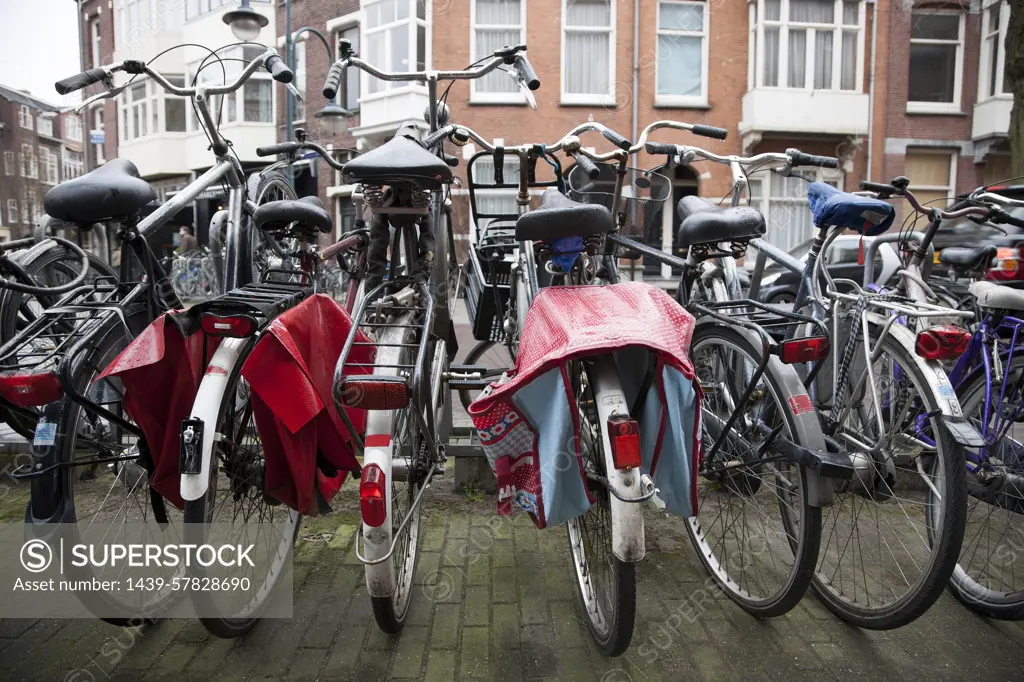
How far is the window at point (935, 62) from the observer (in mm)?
15758

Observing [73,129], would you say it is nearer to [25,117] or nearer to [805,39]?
[25,117]

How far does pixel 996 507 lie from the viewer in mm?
2352

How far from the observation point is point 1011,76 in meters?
6.58

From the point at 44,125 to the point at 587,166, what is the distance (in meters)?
4.10

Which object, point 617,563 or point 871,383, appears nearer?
point 617,563

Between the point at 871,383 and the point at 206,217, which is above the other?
the point at 206,217

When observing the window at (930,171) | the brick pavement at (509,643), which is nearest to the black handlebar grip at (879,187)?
the brick pavement at (509,643)

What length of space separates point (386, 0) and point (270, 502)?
15.6 metres

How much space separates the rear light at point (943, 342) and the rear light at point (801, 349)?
0.29m

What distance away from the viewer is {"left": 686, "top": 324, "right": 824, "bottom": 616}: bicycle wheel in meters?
2.12

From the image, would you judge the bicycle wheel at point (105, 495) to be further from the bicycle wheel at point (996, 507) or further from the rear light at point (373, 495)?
the bicycle wheel at point (996, 507)

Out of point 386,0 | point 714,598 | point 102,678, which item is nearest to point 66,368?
point 102,678

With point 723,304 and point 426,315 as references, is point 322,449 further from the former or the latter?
point 723,304

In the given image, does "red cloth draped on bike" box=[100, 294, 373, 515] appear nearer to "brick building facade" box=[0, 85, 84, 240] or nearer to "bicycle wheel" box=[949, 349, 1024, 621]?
"bicycle wheel" box=[949, 349, 1024, 621]
